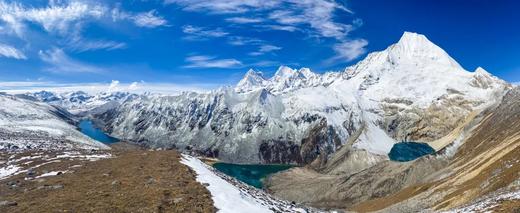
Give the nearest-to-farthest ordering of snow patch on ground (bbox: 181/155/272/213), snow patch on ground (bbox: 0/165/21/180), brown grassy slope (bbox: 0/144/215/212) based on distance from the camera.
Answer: brown grassy slope (bbox: 0/144/215/212), snow patch on ground (bbox: 181/155/272/213), snow patch on ground (bbox: 0/165/21/180)

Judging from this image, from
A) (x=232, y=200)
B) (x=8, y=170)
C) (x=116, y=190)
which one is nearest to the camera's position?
(x=232, y=200)

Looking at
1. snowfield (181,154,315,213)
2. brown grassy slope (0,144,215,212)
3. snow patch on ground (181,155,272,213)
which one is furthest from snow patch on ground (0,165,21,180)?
snow patch on ground (181,155,272,213)

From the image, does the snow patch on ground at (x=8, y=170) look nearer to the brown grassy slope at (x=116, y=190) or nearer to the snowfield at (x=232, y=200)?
the brown grassy slope at (x=116, y=190)

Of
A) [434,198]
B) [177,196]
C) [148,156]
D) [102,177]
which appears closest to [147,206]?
[177,196]

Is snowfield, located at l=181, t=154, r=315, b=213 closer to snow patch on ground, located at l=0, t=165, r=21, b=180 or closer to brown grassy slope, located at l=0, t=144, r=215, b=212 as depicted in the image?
brown grassy slope, located at l=0, t=144, r=215, b=212

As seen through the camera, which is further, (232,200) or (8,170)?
(8,170)

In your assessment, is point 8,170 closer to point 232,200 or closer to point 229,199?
point 229,199

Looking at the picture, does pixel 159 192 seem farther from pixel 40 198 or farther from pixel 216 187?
pixel 40 198

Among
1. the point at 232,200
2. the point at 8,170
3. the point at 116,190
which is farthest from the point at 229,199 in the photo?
the point at 8,170
